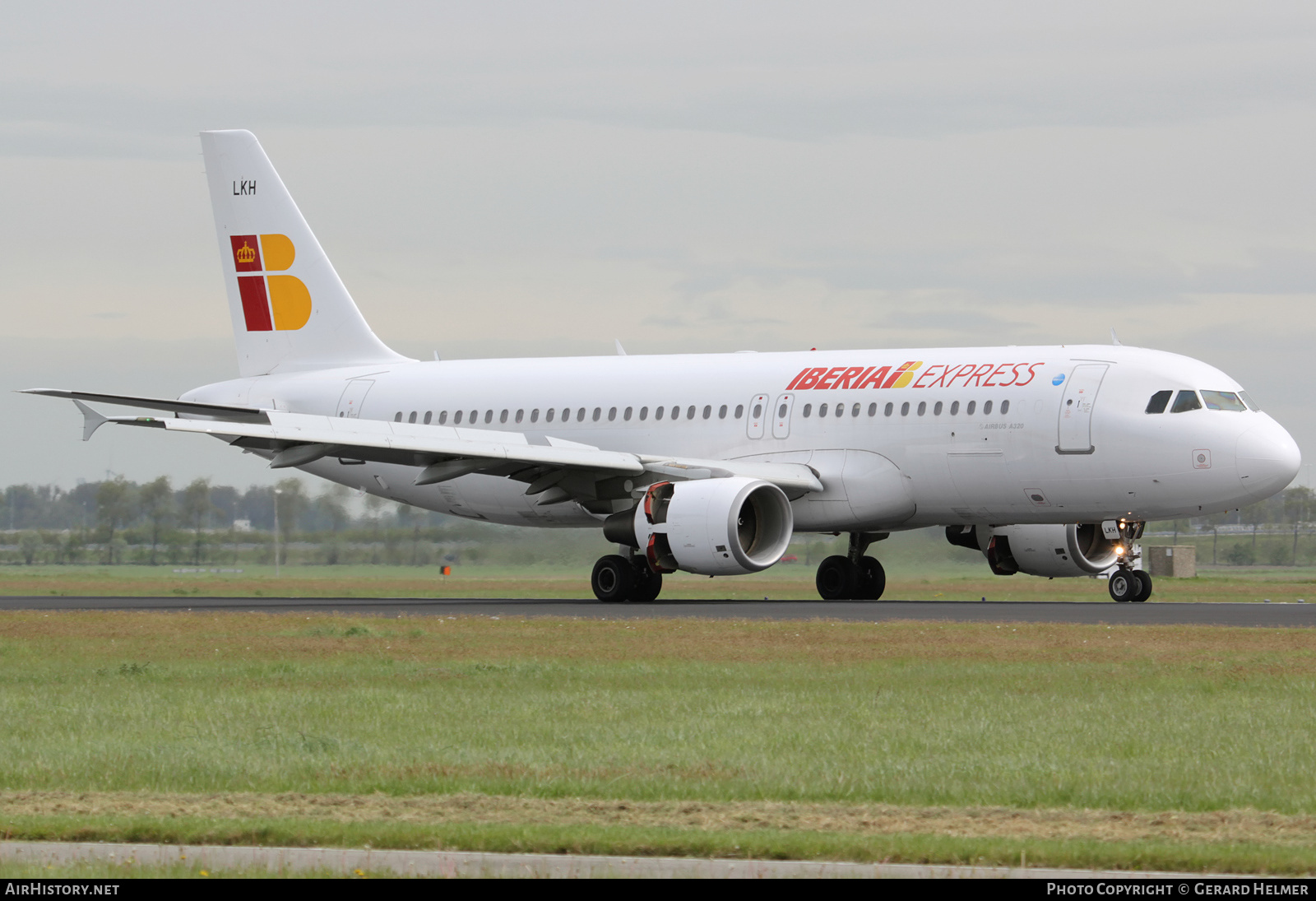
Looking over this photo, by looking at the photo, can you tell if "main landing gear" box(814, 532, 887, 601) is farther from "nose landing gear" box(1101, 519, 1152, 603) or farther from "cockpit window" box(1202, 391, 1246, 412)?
"cockpit window" box(1202, 391, 1246, 412)

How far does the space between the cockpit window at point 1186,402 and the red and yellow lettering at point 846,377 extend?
218 inches

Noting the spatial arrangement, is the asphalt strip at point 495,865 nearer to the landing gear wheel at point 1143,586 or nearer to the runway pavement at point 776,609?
the runway pavement at point 776,609

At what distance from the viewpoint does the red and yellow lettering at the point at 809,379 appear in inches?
1275

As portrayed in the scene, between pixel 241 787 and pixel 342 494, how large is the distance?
31312mm

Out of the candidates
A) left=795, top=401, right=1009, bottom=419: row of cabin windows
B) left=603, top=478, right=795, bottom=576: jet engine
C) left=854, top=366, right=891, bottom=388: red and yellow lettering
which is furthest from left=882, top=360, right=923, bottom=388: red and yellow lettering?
left=603, top=478, right=795, bottom=576: jet engine

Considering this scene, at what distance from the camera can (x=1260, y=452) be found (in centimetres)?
2872

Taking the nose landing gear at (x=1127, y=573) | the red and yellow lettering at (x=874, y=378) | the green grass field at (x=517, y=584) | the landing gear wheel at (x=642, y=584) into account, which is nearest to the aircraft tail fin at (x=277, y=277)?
the green grass field at (x=517, y=584)

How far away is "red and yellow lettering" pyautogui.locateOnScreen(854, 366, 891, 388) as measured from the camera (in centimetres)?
3158

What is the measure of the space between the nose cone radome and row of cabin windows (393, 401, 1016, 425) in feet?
5.28

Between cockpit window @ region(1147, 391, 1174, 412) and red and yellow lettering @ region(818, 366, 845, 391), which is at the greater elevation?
red and yellow lettering @ region(818, 366, 845, 391)

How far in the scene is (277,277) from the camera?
3969 centimetres

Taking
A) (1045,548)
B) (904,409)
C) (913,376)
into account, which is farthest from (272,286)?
(1045,548)

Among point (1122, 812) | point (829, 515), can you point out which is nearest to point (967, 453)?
point (829, 515)

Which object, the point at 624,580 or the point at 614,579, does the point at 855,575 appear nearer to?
the point at 624,580
